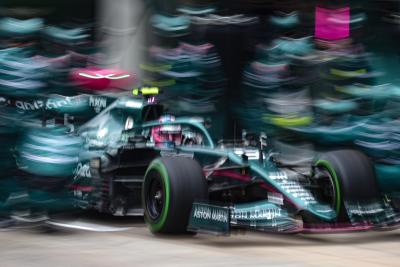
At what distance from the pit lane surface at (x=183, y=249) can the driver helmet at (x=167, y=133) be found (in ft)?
3.63

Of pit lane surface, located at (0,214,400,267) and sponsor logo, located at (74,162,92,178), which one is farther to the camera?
sponsor logo, located at (74,162,92,178)

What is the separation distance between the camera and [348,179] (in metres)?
8.34

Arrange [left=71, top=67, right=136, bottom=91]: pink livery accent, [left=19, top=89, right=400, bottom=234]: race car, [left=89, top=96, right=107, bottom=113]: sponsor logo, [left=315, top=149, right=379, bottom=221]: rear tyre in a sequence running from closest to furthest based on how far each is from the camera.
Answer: [left=19, top=89, right=400, bottom=234]: race car
[left=315, top=149, right=379, bottom=221]: rear tyre
[left=89, top=96, right=107, bottom=113]: sponsor logo
[left=71, top=67, right=136, bottom=91]: pink livery accent

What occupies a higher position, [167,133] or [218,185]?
[167,133]

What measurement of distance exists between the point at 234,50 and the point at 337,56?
3.14 m

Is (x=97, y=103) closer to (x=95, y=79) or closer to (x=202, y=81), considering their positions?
(x=95, y=79)

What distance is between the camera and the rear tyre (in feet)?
27.3

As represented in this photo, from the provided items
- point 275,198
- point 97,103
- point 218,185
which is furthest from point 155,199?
point 97,103

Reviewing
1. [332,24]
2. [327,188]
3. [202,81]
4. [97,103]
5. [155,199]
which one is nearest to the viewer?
[155,199]

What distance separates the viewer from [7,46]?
29.8 feet

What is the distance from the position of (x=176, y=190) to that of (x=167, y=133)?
1.62 m

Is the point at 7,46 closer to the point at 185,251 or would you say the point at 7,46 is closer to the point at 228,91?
the point at 185,251

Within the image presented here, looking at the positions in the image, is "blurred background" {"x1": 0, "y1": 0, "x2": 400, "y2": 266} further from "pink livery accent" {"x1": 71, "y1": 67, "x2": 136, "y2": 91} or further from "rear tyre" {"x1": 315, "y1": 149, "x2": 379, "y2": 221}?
"rear tyre" {"x1": 315, "y1": 149, "x2": 379, "y2": 221}

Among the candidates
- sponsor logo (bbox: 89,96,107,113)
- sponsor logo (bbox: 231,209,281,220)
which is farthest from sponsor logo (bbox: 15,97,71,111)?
sponsor logo (bbox: 231,209,281,220)
